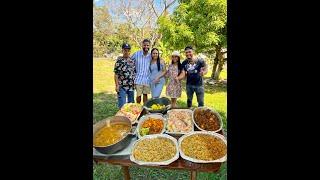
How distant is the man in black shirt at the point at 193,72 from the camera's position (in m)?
3.05

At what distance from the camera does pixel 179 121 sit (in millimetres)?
2025

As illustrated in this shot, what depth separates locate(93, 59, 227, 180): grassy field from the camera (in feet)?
7.91

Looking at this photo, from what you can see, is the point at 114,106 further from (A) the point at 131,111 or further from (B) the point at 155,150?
(B) the point at 155,150

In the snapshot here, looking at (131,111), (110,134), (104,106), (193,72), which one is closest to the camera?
(110,134)

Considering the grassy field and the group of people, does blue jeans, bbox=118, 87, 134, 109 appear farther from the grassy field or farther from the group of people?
the grassy field

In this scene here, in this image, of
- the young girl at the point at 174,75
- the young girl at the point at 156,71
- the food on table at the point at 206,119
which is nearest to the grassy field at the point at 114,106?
the food on table at the point at 206,119

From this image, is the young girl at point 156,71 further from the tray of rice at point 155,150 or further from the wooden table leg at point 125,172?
the tray of rice at point 155,150

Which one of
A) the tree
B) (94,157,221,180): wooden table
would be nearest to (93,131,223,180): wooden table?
(94,157,221,180): wooden table

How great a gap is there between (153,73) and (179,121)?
1354 millimetres

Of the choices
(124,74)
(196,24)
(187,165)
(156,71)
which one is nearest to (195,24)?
(196,24)

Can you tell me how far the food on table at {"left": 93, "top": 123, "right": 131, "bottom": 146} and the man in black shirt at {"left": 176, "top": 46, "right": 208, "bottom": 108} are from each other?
4.48ft

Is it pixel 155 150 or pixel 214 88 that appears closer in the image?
pixel 155 150

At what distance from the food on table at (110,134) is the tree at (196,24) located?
3833mm
